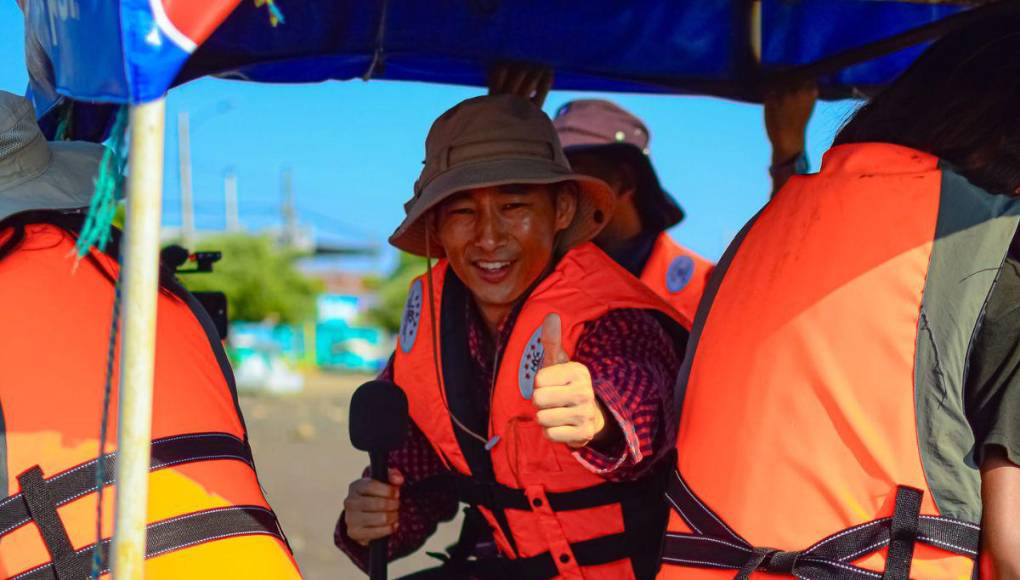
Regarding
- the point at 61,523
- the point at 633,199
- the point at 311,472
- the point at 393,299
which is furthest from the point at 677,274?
the point at 393,299

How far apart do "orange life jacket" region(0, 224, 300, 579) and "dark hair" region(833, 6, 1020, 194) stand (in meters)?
1.22

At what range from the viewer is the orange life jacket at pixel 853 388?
4.64 ft

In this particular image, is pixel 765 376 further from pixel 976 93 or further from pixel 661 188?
pixel 661 188

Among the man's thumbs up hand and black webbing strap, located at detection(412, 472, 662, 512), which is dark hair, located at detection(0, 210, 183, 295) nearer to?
the man's thumbs up hand

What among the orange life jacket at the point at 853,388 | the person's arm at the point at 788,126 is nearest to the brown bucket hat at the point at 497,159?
the orange life jacket at the point at 853,388

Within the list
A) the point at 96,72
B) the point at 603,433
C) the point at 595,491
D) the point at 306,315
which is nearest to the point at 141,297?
the point at 96,72

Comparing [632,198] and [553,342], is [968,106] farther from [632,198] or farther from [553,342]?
[632,198]

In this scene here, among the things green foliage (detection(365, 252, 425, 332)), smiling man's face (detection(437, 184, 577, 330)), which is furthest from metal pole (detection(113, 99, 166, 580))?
green foliage (detection(365, 252, 425, 332))

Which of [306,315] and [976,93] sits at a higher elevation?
[976,93]

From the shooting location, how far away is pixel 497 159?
7.25 feet

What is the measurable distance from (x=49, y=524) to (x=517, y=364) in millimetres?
921

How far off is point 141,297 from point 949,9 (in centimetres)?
241

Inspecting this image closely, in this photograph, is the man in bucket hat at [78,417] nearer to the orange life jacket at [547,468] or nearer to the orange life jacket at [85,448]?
the orange life jacket at [85,448]

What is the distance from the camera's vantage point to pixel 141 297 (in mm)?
1149
